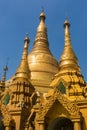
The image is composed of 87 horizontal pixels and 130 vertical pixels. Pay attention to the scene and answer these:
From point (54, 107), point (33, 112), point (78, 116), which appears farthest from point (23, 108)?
point (78, 116)

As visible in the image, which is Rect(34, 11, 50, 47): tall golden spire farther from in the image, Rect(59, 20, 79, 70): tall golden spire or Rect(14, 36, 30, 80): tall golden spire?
Rect(59, 20, 79, 70): tall golden spire

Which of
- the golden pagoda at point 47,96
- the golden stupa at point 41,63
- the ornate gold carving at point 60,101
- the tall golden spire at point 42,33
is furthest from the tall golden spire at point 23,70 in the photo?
the ornate gold carving at point 60,101

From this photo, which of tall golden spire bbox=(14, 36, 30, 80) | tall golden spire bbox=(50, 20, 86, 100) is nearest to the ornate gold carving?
tall golden spire bbox=(50, 20, 86, 100)

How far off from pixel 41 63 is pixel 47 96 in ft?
36.8

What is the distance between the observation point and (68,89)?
88.7 ft

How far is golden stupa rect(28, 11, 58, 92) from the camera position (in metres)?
35.6

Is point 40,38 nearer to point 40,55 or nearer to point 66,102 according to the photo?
point 40,55

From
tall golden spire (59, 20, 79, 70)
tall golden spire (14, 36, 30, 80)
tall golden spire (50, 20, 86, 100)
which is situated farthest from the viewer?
tall golden spire (14, 36, 30, 80)

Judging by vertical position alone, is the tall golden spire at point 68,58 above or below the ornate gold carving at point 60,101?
above

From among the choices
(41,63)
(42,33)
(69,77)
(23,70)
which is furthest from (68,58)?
(42,33)

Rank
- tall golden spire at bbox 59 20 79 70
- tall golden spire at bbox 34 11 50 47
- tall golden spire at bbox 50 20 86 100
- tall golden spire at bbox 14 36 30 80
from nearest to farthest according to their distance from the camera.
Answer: tall golden spire at bbox 50 20 86 100
tall golden spire at bbox 59 20 79 70
tall golden spire at bbox 14 36 30 80
tall golden spire at bbox 34 11 50 47

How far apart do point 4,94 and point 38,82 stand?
18.7 feet

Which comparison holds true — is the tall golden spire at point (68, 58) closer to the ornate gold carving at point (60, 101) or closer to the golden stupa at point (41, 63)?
the golden stupa at point (41, 63)

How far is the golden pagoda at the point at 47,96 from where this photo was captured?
2327 cm
